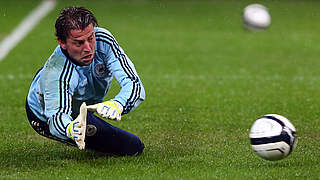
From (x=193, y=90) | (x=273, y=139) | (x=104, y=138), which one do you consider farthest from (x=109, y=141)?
(x=193, y=90)

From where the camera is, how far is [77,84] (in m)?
6.45

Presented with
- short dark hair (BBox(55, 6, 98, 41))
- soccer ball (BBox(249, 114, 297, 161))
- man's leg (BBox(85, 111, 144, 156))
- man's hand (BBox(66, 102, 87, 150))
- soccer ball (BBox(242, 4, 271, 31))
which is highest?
short dark hair (BBox(55, 6, 98, 41))

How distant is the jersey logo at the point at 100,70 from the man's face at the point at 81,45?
0.25 m

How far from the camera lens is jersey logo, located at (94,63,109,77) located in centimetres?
650

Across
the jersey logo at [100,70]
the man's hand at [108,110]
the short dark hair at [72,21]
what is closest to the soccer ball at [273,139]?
the man's hand at [108,110]

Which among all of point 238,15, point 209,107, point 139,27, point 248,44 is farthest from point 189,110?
point 238,15

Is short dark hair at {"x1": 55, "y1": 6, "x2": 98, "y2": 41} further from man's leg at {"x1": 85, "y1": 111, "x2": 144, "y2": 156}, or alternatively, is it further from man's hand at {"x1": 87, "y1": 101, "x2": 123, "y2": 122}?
man's leg at {"x1": 85, "y1": 111, "x2": 144, "y2": 156}

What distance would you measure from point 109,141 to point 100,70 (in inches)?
32.3

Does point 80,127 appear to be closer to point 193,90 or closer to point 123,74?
point 123,74

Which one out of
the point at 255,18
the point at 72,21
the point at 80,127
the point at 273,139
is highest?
the point at 72,21

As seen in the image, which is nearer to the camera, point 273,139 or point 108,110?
point 108,110

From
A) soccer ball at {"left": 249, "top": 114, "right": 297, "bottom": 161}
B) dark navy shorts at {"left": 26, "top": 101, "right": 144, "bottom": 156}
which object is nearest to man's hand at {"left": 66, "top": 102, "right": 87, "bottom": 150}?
dark navy shorts at {"left": 26, "top": 101, "right": 144, "bottom": 156}

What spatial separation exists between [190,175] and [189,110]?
3.66 m

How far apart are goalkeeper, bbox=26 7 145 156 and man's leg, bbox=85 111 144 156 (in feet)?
0.04
